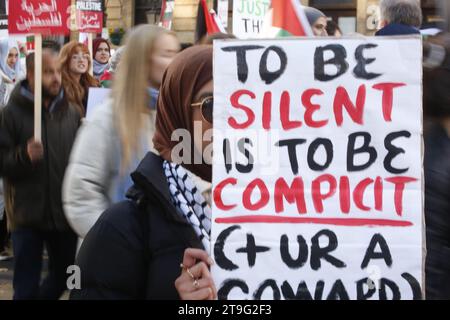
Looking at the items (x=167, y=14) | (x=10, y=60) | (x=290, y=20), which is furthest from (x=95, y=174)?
(x=10, y=60)

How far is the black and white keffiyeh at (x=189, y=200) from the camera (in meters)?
2.26

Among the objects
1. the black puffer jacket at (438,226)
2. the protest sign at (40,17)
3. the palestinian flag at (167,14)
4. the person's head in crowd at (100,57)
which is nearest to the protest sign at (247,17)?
the protest sign at (40,17)

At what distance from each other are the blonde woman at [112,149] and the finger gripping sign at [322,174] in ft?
4.44

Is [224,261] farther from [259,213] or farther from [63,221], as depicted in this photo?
[63,221]

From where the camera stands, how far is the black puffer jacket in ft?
8.88

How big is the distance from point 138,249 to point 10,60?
29.8 feet

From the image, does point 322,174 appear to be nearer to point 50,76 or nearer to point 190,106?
point 190,106

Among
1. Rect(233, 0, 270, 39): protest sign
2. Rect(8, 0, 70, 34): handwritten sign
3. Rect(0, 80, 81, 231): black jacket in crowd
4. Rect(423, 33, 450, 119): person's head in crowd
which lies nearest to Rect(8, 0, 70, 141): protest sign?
Rect(8, 0, 70, 34): handwritten sign

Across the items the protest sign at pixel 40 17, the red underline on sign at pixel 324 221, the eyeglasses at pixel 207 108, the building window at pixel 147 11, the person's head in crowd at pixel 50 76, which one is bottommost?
the building window at pixel 147 11

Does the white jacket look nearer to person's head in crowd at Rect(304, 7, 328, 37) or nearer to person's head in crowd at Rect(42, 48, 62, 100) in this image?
person's head in crowd at Rect(42, 48, 62, 100)

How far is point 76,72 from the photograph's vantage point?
667 centimetres

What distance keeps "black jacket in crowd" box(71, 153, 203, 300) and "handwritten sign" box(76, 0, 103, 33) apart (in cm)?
825

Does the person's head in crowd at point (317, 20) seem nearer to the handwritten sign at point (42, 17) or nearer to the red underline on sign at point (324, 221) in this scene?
the handwritten sign at point (42, 17)

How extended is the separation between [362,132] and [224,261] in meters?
0.46
